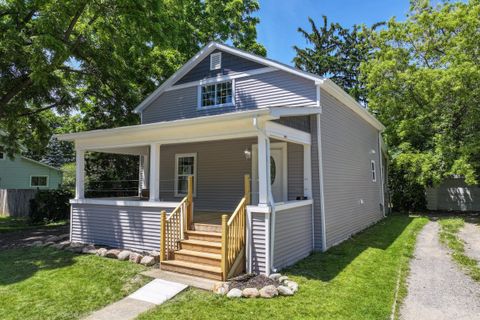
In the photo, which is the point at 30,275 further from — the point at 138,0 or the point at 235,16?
the point at 235,16

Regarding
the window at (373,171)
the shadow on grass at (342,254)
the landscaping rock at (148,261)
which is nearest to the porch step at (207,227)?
the landscaping rock at (148,261)

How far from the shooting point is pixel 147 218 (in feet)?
27.0

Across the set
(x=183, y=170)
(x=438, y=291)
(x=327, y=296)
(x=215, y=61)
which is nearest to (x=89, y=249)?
(x=183, y=170)

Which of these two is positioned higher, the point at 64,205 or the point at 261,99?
the point at 261,99

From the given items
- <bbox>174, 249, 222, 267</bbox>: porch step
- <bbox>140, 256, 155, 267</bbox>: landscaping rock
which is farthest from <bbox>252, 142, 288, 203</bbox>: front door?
<bbox>140, 256, 155, 267</bbox>: landscaping rock

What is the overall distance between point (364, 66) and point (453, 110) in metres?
5.43

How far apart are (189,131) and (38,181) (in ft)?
74.4

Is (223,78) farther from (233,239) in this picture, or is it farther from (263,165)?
(233,239)

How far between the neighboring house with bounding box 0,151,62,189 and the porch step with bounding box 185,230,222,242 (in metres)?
20.1

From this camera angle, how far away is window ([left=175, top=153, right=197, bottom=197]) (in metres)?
11.1

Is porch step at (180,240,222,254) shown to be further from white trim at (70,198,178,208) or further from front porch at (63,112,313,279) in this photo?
white trim at (70,198,178,208)

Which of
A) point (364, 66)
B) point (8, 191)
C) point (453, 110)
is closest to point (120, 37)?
point (8, 191)

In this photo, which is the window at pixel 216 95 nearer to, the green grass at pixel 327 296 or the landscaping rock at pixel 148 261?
the landscaping rock at pixel 148 261

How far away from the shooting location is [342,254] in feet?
26.8
